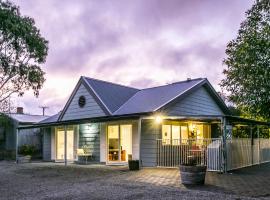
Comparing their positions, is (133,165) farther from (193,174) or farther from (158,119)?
(193,174)

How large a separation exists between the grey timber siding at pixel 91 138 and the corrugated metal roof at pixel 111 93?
5.18ft

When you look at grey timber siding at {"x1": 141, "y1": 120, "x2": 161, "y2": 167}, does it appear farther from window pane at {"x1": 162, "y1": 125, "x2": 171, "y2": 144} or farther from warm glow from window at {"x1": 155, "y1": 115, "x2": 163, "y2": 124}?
window pane at {"x1": 162, "y1": 125, "x2": 171, "y2": 144}

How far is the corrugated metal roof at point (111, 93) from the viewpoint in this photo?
22.2 meters

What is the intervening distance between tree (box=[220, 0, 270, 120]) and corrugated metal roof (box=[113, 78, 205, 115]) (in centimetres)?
402

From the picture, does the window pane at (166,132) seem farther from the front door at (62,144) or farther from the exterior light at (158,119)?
the front door at (62,144)

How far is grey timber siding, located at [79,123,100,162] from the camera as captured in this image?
22156mm

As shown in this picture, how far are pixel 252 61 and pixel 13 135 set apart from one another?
2334 cm

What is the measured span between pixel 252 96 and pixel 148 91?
347 inches

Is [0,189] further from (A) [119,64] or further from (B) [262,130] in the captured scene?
(B) [262,130]

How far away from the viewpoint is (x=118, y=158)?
21.2 metres

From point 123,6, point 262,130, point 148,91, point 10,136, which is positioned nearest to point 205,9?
point 123,6

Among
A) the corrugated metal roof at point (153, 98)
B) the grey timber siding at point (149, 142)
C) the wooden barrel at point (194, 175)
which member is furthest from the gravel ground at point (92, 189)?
the corrugated metal roof at point (153, 98)

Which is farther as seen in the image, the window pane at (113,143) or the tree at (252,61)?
the window pane at (113,143)

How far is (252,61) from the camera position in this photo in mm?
16250
